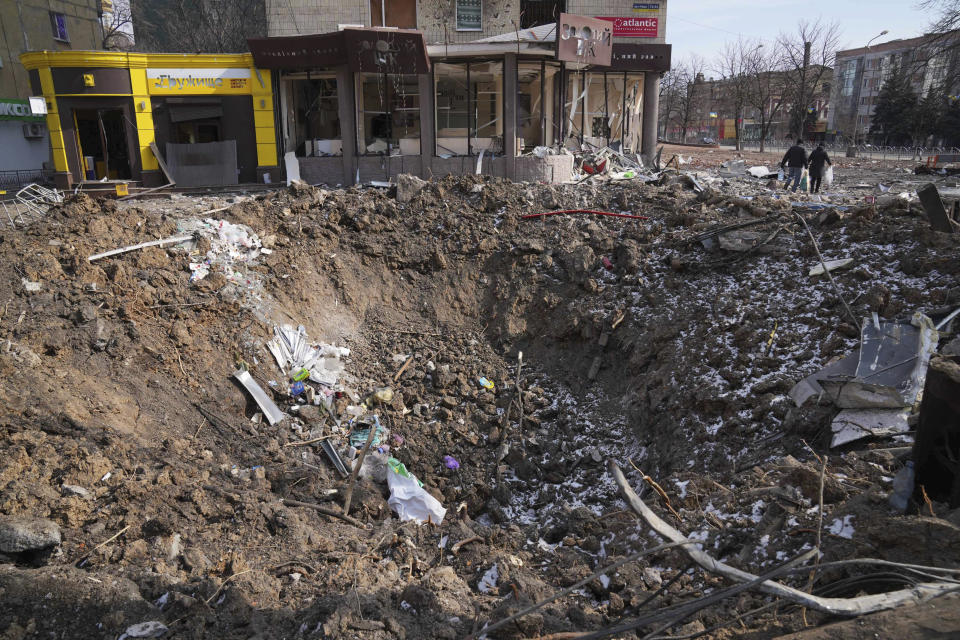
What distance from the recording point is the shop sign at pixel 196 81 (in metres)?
15.5

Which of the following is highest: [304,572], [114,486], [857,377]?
[857,377]

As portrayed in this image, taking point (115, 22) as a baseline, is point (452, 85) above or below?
below

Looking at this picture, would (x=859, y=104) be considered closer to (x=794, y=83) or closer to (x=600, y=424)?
(x=794, y=83)

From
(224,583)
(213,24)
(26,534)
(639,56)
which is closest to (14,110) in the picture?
(213,24)

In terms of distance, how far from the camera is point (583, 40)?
50.0 feet

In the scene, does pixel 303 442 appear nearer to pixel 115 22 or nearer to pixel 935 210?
pixel 935 210

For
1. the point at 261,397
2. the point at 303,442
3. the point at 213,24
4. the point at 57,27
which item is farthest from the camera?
the point at 213,24

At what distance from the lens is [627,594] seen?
4324mm

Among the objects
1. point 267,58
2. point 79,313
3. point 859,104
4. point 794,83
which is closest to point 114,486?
point 79,313

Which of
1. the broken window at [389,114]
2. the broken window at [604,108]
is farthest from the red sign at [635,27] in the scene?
the broken window at [389,114]

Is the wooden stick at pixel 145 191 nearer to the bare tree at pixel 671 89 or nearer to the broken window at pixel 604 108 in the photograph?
the broken window at pixel 604 108

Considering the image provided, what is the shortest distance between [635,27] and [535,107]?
396 cm

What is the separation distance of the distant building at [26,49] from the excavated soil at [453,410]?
58.9 ft

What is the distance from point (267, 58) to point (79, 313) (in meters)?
10.6
